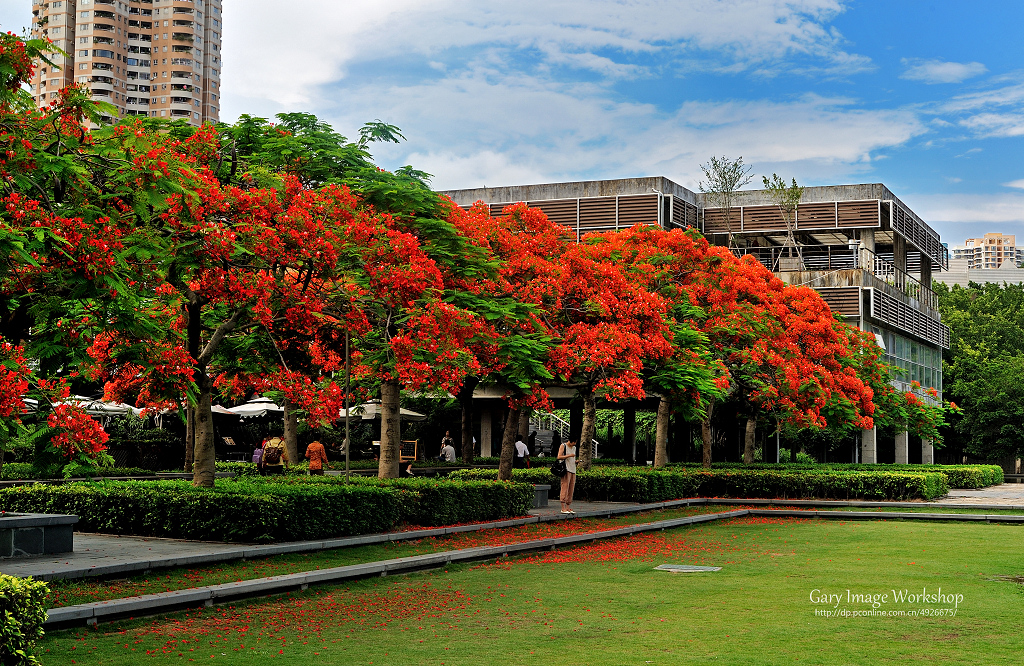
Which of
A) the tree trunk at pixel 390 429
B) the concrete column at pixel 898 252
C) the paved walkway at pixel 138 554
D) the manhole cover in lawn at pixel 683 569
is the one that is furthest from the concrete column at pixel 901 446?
the manhole cover in lawn at pixel 683 569

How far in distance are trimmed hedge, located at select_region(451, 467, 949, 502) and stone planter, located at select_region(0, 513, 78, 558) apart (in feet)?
45.7

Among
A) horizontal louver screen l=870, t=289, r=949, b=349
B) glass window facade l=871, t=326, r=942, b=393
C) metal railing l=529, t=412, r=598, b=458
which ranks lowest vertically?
metal railing l=529, t=412, r=598, b=458

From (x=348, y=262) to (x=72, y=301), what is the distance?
7008 mm

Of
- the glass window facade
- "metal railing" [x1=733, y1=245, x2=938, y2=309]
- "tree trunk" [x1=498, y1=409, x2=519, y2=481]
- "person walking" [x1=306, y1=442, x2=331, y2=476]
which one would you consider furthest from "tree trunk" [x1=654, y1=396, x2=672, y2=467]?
"metal railing" [x1=733, y1=245, x2=938, y2=309]

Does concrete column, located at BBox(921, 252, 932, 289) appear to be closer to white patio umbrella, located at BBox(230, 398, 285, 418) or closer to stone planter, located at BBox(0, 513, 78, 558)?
white patio umbrella, located at BBox(230, 398, 285, 418)

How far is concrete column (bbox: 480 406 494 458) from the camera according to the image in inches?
1885

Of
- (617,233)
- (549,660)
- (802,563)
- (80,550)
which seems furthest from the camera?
(617,233)

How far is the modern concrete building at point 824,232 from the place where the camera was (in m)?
48.4

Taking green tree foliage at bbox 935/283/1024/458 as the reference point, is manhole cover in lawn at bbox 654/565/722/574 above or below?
below

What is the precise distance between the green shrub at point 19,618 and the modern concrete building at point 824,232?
44.2 m

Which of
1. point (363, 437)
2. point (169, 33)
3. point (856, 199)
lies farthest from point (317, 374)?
point (169, 33)

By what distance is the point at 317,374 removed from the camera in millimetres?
19141

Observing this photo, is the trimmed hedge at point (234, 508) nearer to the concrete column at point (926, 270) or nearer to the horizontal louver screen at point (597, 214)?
the horizontal louver screen at point (597, 214)

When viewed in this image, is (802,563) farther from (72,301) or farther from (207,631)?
(72,301)
